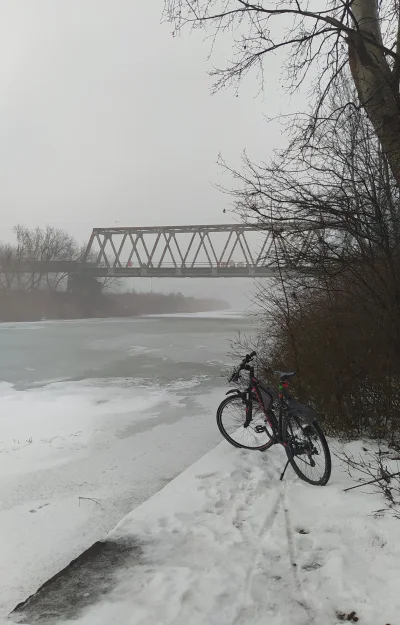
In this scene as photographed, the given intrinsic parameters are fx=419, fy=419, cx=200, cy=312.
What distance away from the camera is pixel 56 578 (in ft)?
8.89

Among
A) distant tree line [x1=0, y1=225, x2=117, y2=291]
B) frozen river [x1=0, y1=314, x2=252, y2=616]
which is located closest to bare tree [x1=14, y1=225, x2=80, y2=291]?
distant tree line [x1=0, y1=225, x2=117, y2=291]

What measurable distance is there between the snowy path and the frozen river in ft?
2.42

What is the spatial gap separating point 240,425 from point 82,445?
2583mm

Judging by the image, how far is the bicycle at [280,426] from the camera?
12.9ft

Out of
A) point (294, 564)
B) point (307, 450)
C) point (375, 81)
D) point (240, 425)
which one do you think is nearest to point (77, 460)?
point (240, 425)

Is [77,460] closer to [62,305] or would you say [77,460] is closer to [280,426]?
[280,426]

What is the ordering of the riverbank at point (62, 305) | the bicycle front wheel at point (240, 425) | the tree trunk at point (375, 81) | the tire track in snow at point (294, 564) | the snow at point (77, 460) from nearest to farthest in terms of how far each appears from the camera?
the tire track in snow at point (294, 564)
the snow at point (77, 460)
the tree trunk at point (375, 81)
the bicycle front wheel at point (240, 425)
the riverbank at point (62, 305)

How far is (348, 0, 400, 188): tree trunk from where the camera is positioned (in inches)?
176

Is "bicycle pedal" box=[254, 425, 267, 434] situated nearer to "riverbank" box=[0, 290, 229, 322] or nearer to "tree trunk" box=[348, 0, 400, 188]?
"tree trunk" box=[348, 0, 400, 188]

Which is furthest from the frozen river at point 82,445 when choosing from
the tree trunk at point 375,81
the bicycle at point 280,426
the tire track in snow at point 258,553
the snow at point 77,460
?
the tree trunk at point 375,81

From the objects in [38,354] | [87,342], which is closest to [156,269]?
[87,342]

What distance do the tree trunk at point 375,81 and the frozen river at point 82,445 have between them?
185 inches

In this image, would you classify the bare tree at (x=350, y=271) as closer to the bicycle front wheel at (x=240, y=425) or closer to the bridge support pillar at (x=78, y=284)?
the bicycle front wheel at (x=240, y=425)

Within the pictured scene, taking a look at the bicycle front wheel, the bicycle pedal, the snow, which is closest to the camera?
the snow
